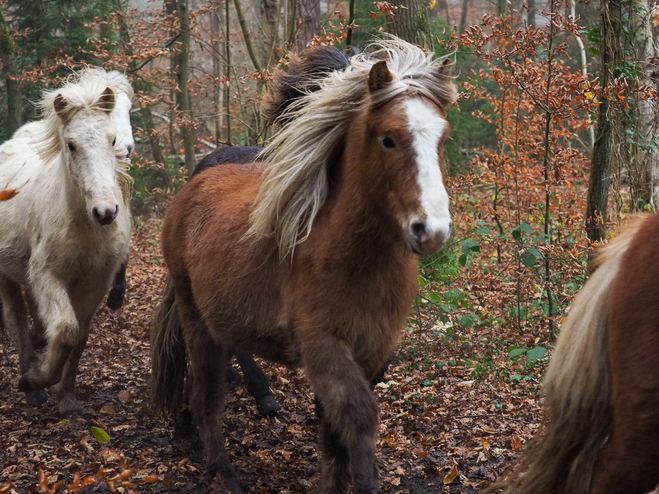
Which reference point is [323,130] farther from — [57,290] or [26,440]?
[26,440]

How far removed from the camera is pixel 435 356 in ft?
22.0

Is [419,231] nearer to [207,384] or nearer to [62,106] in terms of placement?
[207,384]

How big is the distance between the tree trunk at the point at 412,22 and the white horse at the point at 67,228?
3.31 metres

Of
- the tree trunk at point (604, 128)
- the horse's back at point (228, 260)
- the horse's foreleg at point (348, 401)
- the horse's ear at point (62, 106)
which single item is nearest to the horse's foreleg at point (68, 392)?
the horse's back at point (228, 260)

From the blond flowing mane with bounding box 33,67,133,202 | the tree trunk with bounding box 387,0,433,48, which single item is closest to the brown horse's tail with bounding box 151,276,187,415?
the blond flowing mane with bounding box 33,67,133,202

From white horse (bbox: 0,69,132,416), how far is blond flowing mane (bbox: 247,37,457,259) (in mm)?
1778

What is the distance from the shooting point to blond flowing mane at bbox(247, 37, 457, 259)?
3.78m

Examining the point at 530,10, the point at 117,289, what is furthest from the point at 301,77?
the point at 530,10

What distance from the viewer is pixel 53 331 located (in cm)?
544

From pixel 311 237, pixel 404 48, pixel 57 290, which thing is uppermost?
pixel 404 48

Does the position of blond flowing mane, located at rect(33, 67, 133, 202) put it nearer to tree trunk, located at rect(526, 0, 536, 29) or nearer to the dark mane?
the dark mane

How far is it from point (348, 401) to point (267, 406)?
2597 millimetres

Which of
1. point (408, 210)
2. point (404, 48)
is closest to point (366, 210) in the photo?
point (408, 210)

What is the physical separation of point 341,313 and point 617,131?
385 centimetres
